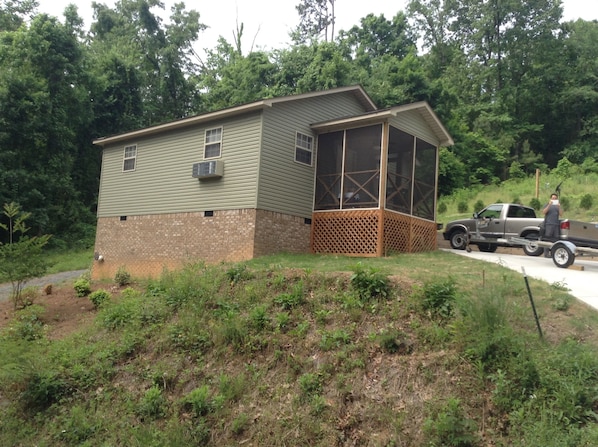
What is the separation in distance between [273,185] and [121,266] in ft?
20.7

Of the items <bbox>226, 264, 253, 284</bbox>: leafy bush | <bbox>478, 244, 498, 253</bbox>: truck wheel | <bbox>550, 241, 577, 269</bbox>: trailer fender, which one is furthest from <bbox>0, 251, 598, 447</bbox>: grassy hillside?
<bbox>478, 244, 498, 253</bbox>: truck wheel

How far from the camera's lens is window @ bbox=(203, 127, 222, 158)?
47.6 ft

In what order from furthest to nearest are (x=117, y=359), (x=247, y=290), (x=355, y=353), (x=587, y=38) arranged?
(x=587, y=38), (x=247, y=290), (x=117, y=359), (x=355, y=353)

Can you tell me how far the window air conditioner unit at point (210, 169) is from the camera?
14023 millimetres

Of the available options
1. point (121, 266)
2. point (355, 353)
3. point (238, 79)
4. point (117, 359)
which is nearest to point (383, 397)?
point (355, 353)

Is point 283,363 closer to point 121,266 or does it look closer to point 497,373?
point 497,373

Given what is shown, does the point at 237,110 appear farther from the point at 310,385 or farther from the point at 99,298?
the point at 310,385

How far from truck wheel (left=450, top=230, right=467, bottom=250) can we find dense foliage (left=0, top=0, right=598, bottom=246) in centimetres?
1175

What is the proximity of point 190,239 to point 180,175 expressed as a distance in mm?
2059

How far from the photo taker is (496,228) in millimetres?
16141

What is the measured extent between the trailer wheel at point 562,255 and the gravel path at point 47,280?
48.5 ft

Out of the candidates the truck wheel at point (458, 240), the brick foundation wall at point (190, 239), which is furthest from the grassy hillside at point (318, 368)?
A: the truck wheel at point (458, 240)

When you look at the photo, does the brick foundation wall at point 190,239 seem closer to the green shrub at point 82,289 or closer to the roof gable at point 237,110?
the green shrub at point 82,289

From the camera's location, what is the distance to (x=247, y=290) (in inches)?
364
